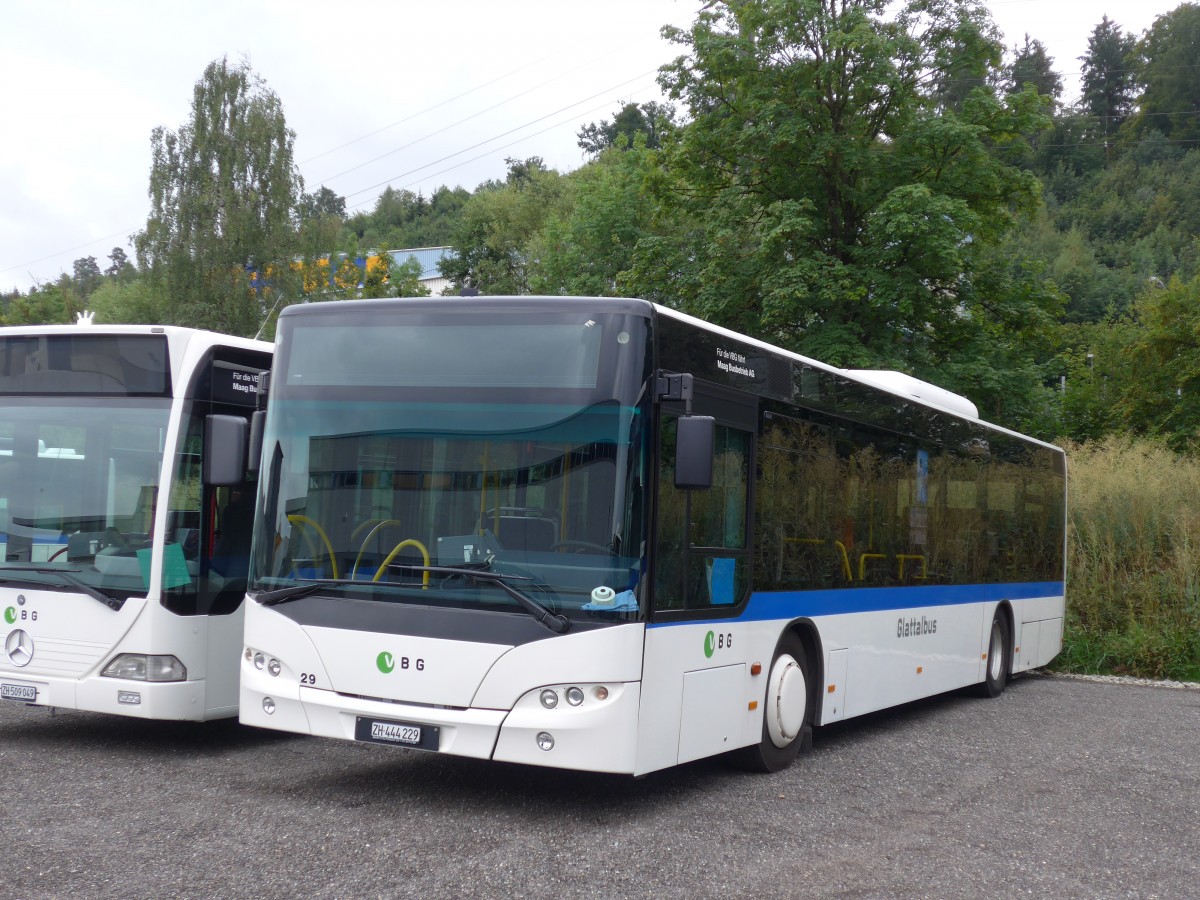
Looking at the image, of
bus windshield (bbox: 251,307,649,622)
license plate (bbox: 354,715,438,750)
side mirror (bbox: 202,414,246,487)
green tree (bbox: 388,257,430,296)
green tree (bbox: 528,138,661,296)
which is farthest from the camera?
green tree (bbox: 388,257,430,296)

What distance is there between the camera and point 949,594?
1219 cm

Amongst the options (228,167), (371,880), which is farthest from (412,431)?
(228,167)

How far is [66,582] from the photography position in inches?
333

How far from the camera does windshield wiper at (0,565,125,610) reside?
830 centimetres

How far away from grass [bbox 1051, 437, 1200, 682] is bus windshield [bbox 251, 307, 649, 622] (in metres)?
12.4

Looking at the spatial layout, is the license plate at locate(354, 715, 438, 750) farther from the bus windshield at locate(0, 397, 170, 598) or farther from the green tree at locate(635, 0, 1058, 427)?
the green tree at locate(635, 0, 1058, 427)

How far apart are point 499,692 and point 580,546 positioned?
86 cm

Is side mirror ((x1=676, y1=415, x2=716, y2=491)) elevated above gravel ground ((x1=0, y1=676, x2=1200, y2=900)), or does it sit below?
above

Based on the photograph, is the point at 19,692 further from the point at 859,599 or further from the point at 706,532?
the point at 859,599

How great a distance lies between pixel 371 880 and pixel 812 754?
4841 mm

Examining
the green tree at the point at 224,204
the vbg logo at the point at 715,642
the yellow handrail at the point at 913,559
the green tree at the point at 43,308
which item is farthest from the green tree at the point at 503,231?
the vbg logo at the point at 715,642

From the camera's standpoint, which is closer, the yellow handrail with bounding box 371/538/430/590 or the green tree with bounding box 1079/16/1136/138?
the yellow handrail with bounding box 371/538/430/590


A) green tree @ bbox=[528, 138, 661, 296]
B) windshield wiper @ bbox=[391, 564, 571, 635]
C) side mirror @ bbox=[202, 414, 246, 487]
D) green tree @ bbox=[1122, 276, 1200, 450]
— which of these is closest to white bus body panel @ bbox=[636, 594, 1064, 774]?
windshield wiper @ bbox=[391, 564, 571, 635]

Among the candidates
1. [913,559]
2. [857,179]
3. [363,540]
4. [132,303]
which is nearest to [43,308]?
[132,303]
